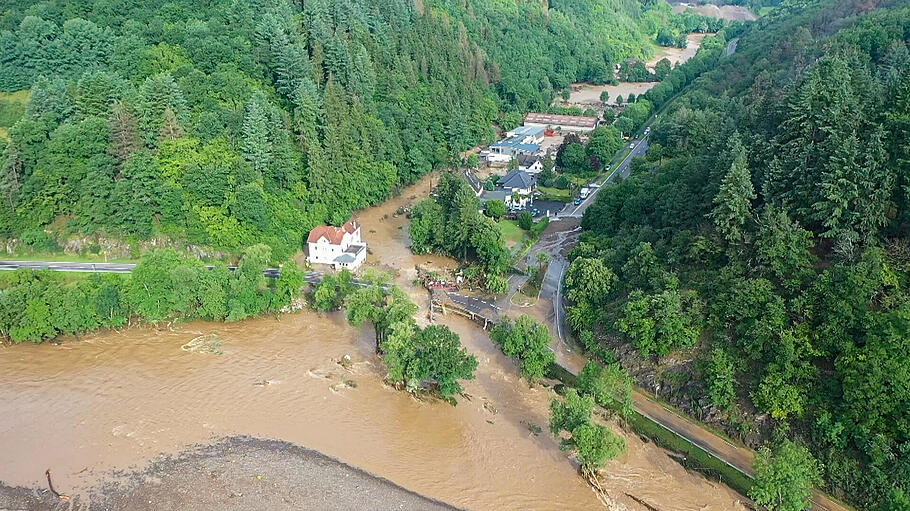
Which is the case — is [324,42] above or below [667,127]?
above

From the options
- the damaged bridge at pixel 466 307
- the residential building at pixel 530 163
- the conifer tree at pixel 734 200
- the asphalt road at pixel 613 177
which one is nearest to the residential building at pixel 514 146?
the residential building at pixel 530 163

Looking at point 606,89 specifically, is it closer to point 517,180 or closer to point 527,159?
point 527,159

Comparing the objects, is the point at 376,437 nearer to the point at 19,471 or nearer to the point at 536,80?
the point at 19,471

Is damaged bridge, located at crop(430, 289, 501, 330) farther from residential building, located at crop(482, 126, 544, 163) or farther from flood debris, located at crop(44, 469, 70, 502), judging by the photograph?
residential building, located at crop(482, 126, 544, 163)

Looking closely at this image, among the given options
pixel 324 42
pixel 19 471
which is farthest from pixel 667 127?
pixel 19 471

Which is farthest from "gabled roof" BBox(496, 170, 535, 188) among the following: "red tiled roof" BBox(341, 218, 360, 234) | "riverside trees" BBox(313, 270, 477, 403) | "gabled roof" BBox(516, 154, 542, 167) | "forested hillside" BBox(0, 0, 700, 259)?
"riverside trees" BBox(313, 270, 477, 403)

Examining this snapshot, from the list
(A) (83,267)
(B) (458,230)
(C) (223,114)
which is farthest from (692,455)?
(C) (223,114)

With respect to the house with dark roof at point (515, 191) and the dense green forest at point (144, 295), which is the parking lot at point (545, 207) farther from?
the dense green forest at point (144, 295)
